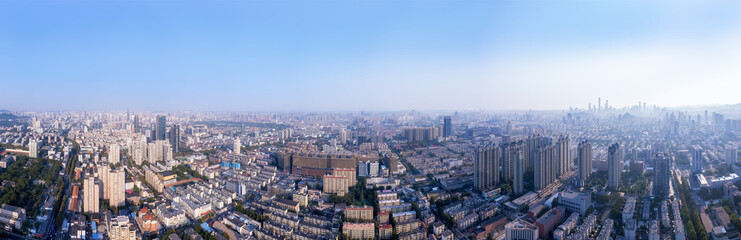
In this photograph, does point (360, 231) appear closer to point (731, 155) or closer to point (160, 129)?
point (731, 155)

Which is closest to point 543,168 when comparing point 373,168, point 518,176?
point 518,176

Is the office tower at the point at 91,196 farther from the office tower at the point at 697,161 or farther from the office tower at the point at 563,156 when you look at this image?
the office tower at the point at 697,161

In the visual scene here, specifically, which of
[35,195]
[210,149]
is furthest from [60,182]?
[210,149]

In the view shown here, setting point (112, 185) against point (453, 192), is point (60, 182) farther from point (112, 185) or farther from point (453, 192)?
point (453, 192)

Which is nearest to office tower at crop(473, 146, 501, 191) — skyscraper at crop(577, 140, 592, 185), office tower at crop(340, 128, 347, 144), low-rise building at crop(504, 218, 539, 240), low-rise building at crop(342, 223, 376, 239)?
skyscraper at crop(577, 140, 592, 185)

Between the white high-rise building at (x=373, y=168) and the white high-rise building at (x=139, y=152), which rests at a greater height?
the white high-rise building at (x=139, y=152)

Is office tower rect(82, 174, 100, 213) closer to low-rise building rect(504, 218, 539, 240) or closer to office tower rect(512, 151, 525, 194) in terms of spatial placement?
low-rise building rect(504, 218, 539, 240)

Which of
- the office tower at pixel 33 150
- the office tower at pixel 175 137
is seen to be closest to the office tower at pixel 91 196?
the office tower at pixel 33 150
